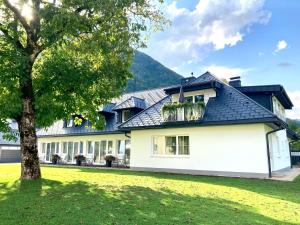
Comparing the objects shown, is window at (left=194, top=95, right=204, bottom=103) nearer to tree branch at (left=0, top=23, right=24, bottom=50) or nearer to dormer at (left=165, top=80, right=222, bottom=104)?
dormer at (left=165, top=80, right=222, bottom=104)

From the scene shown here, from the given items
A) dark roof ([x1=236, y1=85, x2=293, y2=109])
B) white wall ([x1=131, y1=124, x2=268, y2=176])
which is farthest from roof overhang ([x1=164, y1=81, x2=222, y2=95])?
white wall ([x1=131, y1=124, x2=268, y2=176])

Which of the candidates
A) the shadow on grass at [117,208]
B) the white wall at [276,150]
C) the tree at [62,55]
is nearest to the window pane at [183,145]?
the white wall at [276,150]

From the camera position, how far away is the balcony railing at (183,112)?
17516 millimetres

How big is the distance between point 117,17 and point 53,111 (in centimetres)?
538

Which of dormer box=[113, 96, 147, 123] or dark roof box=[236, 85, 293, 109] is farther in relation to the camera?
dormer box=[113, 96, 147, 123]

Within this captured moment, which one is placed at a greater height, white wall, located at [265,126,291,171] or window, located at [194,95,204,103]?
window, located at [194,95,204,103]

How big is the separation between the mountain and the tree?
32.6 metres

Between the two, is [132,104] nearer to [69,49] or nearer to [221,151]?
[221,151]

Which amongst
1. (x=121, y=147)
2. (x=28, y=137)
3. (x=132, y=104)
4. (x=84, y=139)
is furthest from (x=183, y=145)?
(x=84, y=139)

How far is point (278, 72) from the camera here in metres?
23.7

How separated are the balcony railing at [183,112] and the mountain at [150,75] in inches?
1108

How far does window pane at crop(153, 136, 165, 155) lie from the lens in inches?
773

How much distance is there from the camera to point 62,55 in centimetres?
1293

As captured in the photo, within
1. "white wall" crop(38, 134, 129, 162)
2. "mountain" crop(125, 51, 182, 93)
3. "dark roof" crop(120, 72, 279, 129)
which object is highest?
"mountain" crop(125, 51, 182, 93)
